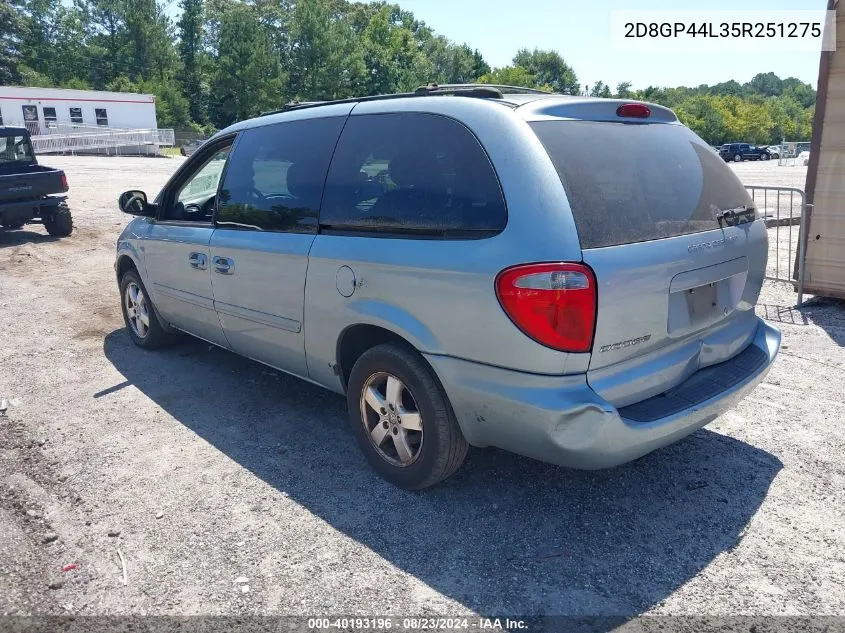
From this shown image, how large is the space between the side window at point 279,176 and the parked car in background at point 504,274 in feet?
0.06

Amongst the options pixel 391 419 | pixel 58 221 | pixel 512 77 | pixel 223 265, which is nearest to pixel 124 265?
pixel 223 265

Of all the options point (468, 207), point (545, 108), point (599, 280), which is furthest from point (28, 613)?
point (545, 108)

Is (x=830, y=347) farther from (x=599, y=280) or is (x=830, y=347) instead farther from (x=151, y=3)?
(x=151, y=3)

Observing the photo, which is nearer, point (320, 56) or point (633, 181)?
point (633, 181)

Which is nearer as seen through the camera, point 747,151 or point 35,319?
point 35,319

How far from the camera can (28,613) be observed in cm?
258

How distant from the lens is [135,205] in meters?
5.20

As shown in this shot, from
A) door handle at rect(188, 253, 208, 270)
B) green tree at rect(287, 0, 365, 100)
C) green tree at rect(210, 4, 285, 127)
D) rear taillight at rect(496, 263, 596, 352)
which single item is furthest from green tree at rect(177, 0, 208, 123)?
rear taillight at rect(496, 263, 596, 352)

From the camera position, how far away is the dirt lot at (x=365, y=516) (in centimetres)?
264

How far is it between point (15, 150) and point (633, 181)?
13.2 metres

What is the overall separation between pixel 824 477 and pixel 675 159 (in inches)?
71.8

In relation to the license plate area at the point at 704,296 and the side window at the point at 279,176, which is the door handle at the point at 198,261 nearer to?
the side window at the point at 279,176

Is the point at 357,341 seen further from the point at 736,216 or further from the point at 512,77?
the point at 512,77

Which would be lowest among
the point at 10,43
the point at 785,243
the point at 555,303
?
the point at 785,243
